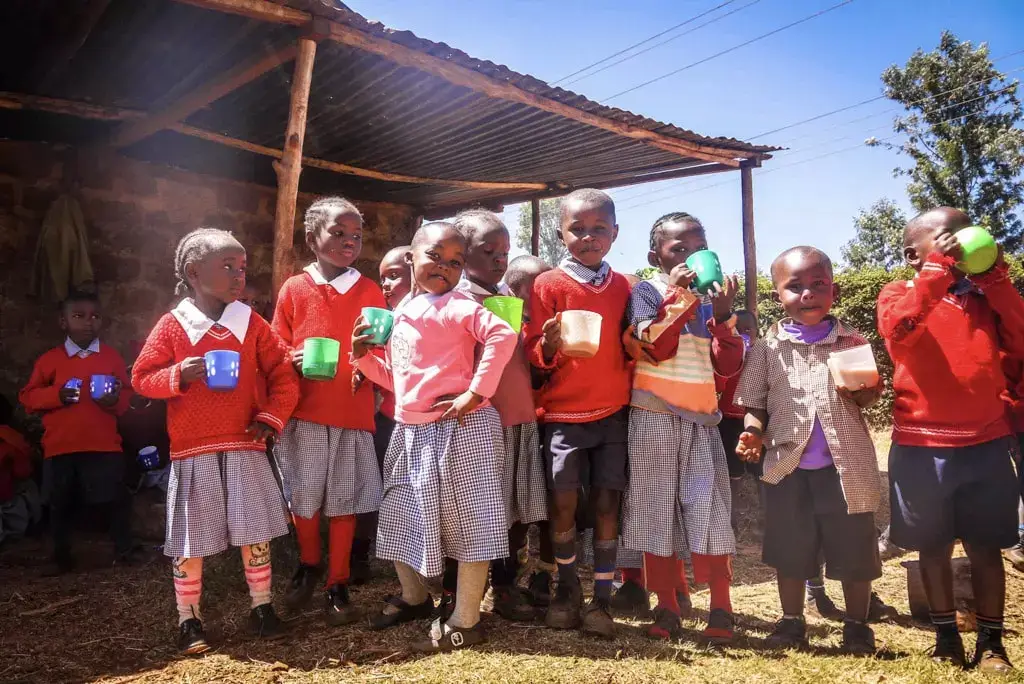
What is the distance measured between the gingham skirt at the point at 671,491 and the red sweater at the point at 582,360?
0.17 metres

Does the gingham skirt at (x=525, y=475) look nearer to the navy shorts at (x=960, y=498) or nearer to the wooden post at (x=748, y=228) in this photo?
the navy shorts at (x=960, y=498)

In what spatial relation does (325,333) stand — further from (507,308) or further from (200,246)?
(507,308)

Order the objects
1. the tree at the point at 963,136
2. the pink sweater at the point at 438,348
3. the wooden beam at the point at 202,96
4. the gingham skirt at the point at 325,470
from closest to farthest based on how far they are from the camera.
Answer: the pink sweater at the point at 438,348 < the gingham skirt at the point at 325,470 < the wooden beam at the point at 202,96 < the tree at the point at 963,136

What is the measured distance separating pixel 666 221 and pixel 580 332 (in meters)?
0.97

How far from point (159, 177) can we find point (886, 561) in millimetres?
6541

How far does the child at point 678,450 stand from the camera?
2824 mm

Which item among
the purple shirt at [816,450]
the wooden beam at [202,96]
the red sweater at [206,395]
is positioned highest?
the wooden beam at [202,96]

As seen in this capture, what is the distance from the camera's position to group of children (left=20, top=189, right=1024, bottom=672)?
8.61 ft

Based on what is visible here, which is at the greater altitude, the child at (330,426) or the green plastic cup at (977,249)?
the green plastic cup at (977,249)

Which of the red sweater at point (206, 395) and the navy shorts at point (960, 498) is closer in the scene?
the navy shorts at point (960, 498)

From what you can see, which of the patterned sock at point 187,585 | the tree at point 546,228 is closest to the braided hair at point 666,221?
the patterned sock at point 187,585

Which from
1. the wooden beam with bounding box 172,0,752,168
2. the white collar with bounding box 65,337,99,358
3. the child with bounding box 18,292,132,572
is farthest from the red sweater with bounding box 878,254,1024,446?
the white collar with bounding box 65,337,99,358

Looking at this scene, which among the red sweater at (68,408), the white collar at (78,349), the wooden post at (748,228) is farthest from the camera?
the wooden post at (748,228)

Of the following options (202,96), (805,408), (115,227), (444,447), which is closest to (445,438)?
(444,447)
